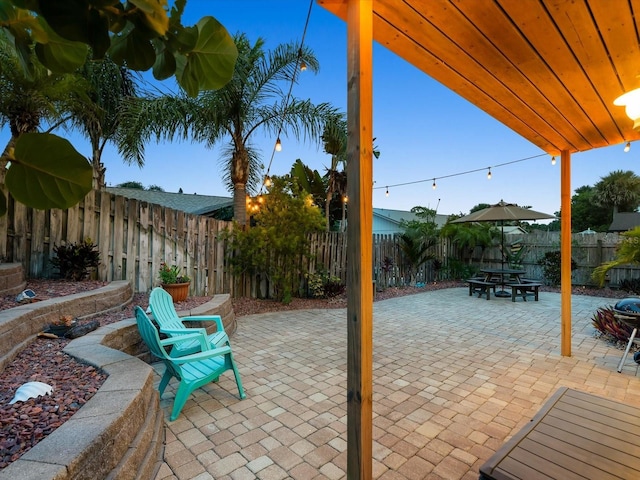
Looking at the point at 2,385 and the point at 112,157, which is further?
the point at 112,157

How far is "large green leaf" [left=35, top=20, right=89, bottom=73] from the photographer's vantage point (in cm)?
43

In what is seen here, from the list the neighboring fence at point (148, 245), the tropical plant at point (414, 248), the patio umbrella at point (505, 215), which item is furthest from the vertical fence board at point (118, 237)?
the patio umbrella at point (505, 215)

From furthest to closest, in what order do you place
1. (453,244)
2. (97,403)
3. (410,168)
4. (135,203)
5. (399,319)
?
(410,168) < (453,244) < (399,319) < (135,203) < (97,403)

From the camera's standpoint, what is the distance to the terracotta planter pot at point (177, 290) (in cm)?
464

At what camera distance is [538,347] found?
4188 millimetres

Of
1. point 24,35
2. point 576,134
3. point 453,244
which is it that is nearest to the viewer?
point 24,35

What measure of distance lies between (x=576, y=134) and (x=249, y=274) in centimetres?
565

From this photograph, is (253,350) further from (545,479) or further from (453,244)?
(453,244)

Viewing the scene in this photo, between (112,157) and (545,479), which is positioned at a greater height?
(112,157)

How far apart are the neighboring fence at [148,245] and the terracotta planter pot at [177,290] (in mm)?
723

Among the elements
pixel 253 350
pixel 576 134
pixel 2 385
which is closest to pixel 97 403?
pixel 2 385

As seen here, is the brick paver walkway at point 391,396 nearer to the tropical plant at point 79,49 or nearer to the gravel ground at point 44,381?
the gravel ground at point 44,381

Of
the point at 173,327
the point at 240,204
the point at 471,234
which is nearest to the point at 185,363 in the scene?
the point at 173,327

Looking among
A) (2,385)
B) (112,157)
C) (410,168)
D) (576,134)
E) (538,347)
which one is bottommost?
(538,347)
